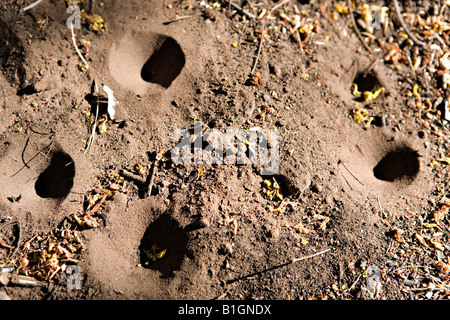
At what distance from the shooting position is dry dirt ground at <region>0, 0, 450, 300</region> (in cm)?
191

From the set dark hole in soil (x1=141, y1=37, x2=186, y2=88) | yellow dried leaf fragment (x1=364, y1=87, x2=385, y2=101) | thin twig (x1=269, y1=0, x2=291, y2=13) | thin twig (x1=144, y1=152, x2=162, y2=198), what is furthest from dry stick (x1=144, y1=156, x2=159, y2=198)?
yellow dried leaf fragment (x1=364, y1=87, x2=385, y2=101)

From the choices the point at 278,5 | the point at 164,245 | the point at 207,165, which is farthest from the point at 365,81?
the point at 164,245

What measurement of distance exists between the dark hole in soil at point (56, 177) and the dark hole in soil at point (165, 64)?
0.70m

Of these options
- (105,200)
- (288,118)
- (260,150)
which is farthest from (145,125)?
(288,118)

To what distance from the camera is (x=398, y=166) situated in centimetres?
236

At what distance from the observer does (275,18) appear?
97.7 inches

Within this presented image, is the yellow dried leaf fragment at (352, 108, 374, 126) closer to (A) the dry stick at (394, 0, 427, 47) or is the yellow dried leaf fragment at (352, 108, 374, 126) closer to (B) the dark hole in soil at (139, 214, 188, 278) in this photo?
(A) the dry stick at (394, 0, 427, 47)

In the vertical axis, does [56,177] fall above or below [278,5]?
below

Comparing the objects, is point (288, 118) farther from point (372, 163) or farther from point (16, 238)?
point (16, 238)

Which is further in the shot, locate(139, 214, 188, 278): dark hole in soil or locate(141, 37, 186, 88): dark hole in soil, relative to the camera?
locate(141, 37, 186, 88): dark hole in soil

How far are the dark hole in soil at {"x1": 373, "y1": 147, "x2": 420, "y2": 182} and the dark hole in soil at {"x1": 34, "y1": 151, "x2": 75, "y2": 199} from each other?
1872mm

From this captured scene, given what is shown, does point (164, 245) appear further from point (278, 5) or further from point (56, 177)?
point (278, 5)

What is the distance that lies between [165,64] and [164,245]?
3.72 ft
